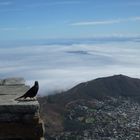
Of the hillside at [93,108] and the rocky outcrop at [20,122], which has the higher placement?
the rocky outcrop at [20,122]

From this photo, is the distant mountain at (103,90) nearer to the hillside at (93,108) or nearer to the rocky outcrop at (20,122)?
the hillside at (93,108)

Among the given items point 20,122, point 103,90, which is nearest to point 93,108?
point 103,90

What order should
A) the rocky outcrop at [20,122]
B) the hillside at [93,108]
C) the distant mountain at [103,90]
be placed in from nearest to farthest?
the rocky outcrop at [20,122] → the hillside at [93,108] → the distant mountain at [103,90]

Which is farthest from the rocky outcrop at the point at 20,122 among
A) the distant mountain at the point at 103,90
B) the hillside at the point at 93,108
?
the distant mountain at the point at 103,90

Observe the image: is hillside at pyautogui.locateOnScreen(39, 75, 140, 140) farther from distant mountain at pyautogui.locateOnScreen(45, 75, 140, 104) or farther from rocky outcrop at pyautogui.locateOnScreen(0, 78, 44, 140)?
rocky outcrop at pyautogui.locateOnScreen(0, 78, 44, 140)

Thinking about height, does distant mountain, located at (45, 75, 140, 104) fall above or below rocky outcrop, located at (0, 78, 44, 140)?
below

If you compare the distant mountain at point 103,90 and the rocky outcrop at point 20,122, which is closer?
the rocky outcrop at point 20,122

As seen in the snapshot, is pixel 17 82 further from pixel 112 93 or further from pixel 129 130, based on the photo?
pixel 112 93

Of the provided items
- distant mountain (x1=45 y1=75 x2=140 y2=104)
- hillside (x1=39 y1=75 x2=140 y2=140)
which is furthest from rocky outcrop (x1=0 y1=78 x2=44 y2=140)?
distant mountain (x1=45 y1=75 x2=140 y2=104)

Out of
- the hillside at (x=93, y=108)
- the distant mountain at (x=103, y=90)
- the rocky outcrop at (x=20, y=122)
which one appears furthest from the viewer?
Result: the distant mountain at (x=103, y=90)

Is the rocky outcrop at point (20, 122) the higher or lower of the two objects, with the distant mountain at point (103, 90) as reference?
higher
